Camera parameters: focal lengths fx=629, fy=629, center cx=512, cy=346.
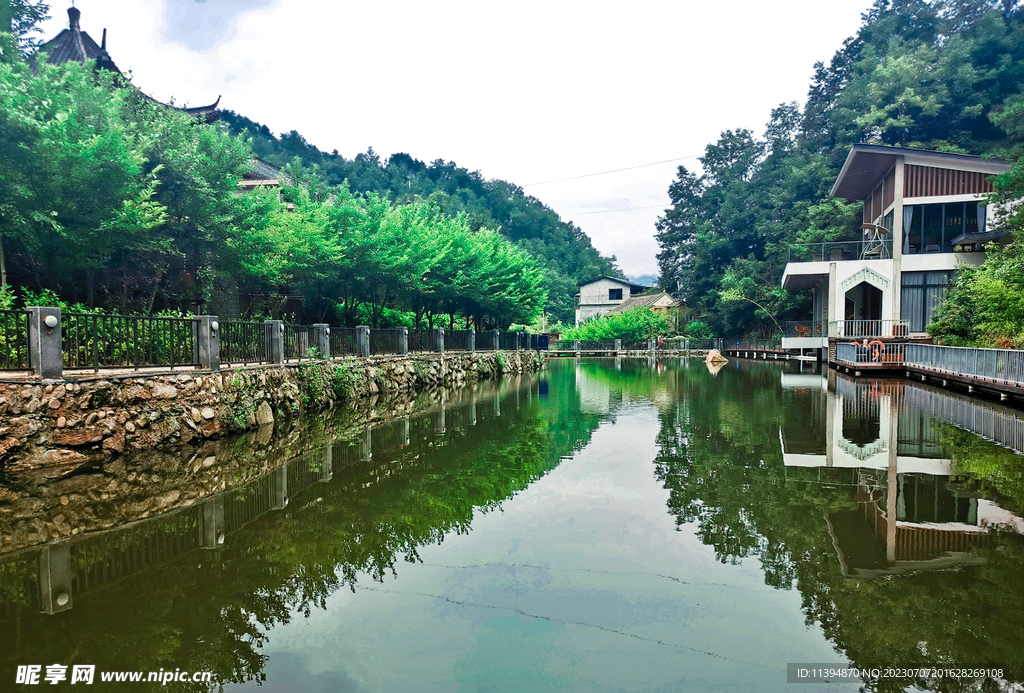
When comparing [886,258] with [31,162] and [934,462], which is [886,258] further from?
[31,162]

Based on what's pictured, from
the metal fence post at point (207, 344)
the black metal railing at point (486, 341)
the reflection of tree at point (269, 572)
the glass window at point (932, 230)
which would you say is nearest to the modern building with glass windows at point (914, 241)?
the glass window at point (932, 230)

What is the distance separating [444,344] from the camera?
85.8 feet

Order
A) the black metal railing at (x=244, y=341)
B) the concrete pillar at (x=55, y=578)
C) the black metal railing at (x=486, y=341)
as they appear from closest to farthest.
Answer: the concrete pillar at (x=55, y=578) < the black metal railing at (x=244, y=341) < the black metal railing at (x=486, y=341)

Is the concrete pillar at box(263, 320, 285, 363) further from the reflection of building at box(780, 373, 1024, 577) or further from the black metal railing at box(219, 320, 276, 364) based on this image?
the reflection of building at box(780, 373, 1024, 577)

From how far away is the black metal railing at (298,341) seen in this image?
1473 centimetres

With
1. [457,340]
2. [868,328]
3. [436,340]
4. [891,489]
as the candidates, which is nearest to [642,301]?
[868,328]

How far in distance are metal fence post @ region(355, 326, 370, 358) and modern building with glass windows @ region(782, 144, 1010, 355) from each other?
2094cm

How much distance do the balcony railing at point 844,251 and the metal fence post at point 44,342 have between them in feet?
99.6

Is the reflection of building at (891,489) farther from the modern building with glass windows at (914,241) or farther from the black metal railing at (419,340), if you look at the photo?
the modern building with glass windows at (914,241)

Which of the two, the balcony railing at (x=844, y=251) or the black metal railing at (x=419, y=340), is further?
the balcony railing at (x=844, y=251)

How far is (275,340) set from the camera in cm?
1394

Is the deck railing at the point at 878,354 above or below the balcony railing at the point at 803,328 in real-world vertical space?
below

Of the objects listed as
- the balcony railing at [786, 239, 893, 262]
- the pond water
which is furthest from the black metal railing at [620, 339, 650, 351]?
the pond water

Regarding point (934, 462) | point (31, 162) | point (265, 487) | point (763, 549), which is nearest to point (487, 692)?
point (763, 549)
